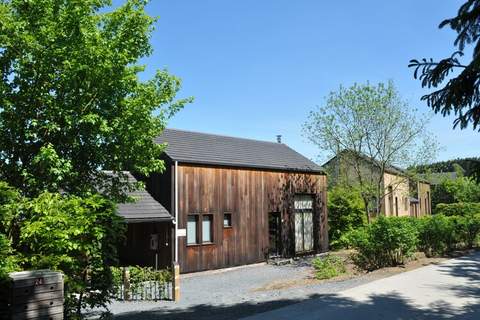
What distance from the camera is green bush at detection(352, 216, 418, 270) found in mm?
16078

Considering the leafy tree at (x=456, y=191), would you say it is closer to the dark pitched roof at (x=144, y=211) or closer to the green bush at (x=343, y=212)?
the green bush at (x=343, y=212)

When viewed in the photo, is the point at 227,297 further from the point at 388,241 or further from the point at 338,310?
the point at 388,241

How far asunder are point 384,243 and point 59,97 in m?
12.3

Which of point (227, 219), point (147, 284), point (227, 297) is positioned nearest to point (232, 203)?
point (227, 219)

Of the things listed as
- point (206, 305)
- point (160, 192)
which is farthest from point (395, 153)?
point (206, 305)

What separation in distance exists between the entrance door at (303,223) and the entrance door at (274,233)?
147cm

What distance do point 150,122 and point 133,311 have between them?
4797 millimetres

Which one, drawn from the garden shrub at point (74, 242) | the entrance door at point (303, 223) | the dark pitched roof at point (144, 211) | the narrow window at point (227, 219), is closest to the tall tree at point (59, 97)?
the garden shrub at point (74, 242)

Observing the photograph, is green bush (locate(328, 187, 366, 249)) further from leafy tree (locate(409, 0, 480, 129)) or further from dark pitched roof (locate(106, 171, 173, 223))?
leafy tree (locate(409, 0, 480, 129))

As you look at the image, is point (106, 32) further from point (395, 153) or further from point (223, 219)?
point (395, 153)

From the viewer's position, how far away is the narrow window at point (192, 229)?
18.6 m

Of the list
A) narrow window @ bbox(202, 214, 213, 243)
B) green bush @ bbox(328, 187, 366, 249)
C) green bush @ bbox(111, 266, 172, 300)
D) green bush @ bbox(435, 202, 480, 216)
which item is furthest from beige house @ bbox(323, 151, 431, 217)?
green bush @ bbox(111, 266, 172, 300)

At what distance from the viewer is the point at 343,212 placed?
1121 inches

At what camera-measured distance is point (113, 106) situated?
9.43 meters
